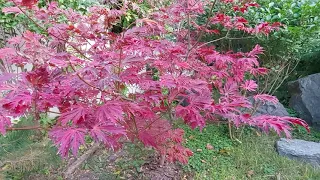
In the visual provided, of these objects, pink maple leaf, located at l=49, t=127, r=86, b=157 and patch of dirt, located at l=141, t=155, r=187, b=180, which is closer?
pink maple leaf, located at l=49, t=127, r=86, b=157

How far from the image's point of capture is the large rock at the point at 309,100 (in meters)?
3.42

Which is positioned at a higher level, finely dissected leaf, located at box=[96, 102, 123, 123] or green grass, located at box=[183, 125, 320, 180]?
finely dissected leaf, located at box=[96, 102, 123, 123]

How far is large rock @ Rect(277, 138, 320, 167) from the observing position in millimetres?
2580

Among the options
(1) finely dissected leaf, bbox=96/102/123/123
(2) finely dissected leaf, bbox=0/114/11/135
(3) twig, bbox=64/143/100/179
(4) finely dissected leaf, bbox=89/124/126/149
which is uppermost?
(1) finely dissected leaf, bbox=96/102/123/123

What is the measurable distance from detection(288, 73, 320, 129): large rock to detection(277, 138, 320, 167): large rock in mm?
732

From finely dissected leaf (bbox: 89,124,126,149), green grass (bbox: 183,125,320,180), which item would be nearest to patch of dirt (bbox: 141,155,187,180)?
green grass (bbox: 183,125,320,180)

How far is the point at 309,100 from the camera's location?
3510mm

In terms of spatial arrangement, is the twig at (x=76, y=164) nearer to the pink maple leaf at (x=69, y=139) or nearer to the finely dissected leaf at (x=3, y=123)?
the finely dissected leaf at (x=3, y=123)

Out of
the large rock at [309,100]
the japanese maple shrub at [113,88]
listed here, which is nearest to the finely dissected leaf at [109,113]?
the japanese maple shrub at [113,88]

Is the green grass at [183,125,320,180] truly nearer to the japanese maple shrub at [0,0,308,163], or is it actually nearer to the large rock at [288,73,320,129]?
the japanese maple shrub at [0,0,308,163]

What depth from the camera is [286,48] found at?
3279 millimetres

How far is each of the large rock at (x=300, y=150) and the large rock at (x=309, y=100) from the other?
73 centimetres

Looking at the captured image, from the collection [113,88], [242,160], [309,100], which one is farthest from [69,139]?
[309,100]

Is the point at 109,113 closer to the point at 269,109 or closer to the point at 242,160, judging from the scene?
the point at 242,160
